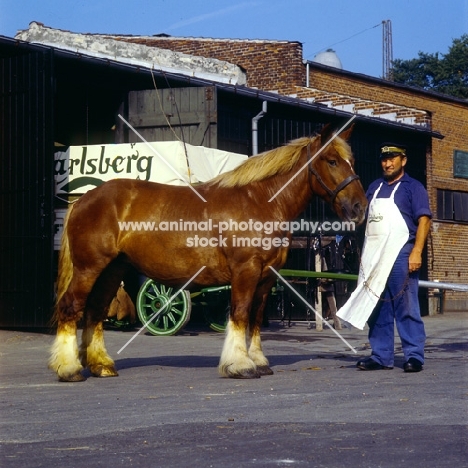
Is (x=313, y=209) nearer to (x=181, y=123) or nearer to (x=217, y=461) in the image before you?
(x=181, y=123)

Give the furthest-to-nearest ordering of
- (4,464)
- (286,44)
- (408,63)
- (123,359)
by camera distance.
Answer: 1. (408,63)
2. (286,44)
3. (123,359)
4. (4,464)

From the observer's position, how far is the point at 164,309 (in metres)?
15.5

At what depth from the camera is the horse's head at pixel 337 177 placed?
9453 mm

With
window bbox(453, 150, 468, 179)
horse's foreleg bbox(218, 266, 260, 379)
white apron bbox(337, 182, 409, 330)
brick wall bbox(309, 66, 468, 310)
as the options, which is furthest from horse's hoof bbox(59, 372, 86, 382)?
window bbox(453, 150, 468, 179)

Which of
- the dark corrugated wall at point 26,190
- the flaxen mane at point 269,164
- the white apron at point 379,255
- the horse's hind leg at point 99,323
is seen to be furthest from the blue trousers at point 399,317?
the dark corrugated wall at point 26,190

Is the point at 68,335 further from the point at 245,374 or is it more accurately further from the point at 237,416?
the point at 237,416

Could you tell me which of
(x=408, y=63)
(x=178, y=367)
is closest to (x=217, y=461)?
(x=178, y=367)

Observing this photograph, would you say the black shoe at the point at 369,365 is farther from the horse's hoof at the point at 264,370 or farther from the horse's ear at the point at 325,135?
the horse's ear at the point at 325,135

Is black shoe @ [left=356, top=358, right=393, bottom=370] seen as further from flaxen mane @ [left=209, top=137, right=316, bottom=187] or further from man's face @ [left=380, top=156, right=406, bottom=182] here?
flaxen mane @ [left=209, top=137, right=316, bottom=187]

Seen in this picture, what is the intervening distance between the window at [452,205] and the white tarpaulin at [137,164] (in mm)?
13340

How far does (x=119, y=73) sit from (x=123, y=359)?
8926 millimetres

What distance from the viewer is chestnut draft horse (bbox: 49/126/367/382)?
9.32m

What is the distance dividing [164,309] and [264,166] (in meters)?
6.29

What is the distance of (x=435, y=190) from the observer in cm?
2888
